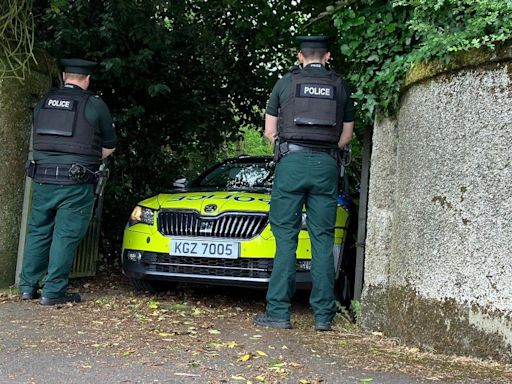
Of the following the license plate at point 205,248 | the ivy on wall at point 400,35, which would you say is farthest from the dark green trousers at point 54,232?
the ivy on wall at point 400,35

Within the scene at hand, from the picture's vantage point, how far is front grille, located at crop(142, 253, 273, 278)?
5.71m

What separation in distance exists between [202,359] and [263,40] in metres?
5.85

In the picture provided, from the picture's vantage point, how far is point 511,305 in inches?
156

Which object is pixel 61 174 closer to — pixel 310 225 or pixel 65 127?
pixel 65 127

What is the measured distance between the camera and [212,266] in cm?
579

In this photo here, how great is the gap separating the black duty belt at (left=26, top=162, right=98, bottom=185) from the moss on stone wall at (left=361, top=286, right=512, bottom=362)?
2.64 m

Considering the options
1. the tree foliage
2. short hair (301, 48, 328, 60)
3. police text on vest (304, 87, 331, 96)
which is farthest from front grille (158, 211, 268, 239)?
the tree foliage

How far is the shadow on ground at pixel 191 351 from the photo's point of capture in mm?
3715

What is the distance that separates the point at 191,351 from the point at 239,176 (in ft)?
10.5

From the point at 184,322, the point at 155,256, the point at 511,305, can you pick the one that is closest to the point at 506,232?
the point at 511,305

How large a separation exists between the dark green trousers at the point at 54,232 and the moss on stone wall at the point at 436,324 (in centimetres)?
261

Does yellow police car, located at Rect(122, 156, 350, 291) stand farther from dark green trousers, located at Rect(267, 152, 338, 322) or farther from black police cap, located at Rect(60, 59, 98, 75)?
black police cap, located at Rect(60, 59, 98, 75)

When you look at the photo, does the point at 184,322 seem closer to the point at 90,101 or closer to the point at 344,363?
the point at 344,363

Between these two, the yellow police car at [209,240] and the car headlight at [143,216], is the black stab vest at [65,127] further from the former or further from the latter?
the yellow police car at [209,240]
